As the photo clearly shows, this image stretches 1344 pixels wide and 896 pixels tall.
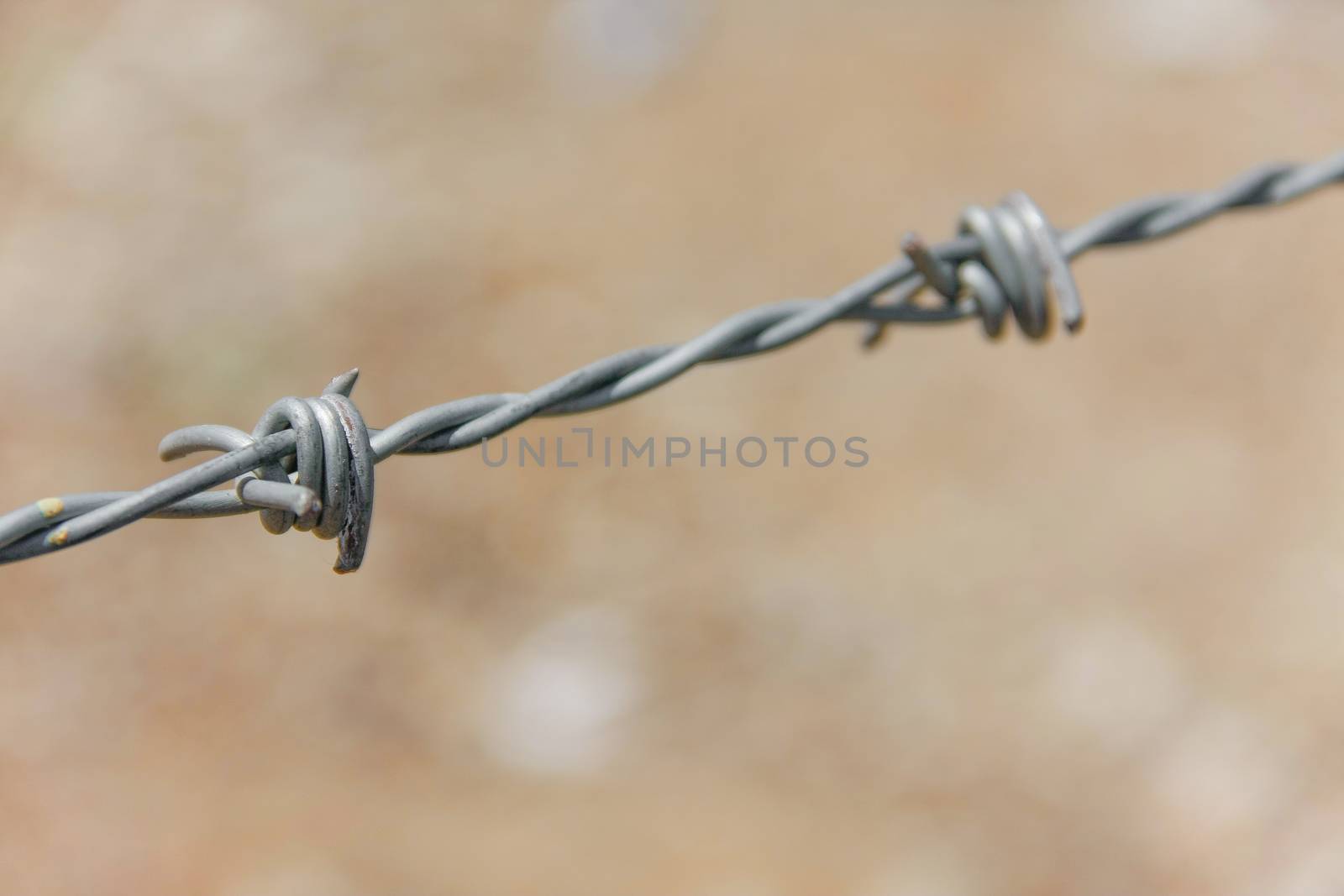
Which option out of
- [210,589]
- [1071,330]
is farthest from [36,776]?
[1071,330]

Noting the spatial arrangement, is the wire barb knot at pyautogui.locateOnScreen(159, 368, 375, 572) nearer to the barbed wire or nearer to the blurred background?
the barbed wire

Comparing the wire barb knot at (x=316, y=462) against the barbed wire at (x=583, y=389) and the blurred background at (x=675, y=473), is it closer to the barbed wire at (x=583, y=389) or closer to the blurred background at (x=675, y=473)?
the barbed wire at (x=583, y=389)

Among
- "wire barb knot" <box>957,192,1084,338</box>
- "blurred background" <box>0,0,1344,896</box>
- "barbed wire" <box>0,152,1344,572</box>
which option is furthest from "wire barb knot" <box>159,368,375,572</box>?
"blurred background" <box>0,0,1344,896</box>

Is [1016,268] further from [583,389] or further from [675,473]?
[675,473]

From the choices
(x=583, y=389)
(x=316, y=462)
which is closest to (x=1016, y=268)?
(x=583, y=389)

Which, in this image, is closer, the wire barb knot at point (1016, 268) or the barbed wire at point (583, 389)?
the barbed wire at point (583, 389)

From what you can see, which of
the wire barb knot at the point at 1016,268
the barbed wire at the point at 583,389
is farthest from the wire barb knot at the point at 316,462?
the wire barb knot at the point at 1016,268

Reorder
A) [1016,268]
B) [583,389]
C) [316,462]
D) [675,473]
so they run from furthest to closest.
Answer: [675,473], [1016,268], [583,389], [316,462]
